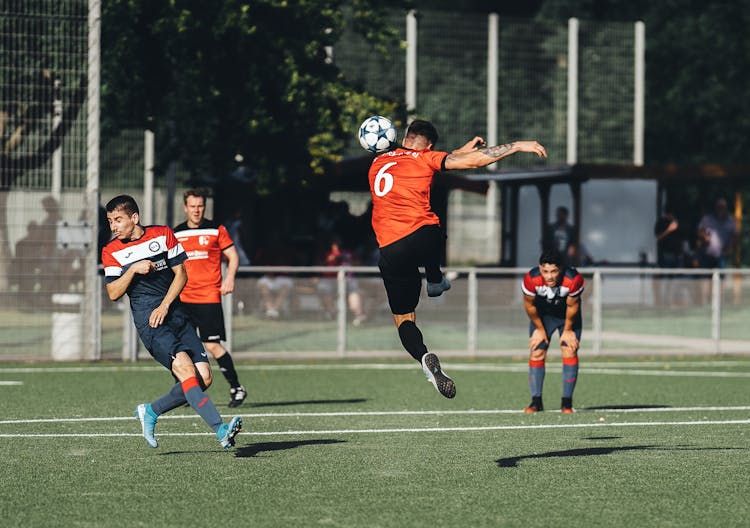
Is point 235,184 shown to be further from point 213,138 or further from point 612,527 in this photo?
point 612,527

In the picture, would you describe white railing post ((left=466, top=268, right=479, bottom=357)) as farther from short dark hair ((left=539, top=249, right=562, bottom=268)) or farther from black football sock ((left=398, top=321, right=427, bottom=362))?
black football sock ((left=398, top=321, right=427, bottom=362))

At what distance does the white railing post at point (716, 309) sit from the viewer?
71.9 feet

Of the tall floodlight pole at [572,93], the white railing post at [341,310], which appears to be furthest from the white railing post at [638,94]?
the white railing post at [341,310]

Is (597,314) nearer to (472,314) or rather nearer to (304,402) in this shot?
(472,314)

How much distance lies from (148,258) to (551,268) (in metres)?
4.50

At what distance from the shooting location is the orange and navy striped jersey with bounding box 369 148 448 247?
9.73 m

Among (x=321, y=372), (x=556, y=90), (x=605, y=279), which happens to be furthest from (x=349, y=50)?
(x=321, y=372)

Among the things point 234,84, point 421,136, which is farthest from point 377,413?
point 234,84

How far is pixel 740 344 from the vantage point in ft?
73.1

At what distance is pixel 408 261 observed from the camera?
9938mm

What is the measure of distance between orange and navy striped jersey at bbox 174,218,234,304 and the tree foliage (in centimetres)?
940

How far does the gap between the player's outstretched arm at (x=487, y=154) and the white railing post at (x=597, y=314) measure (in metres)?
12.8

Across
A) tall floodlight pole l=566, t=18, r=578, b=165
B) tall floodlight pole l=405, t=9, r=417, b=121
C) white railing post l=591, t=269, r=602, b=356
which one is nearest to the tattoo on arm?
white railing post l=591, t=269, r=602, b=356

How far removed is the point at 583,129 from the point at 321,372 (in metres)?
21.5
